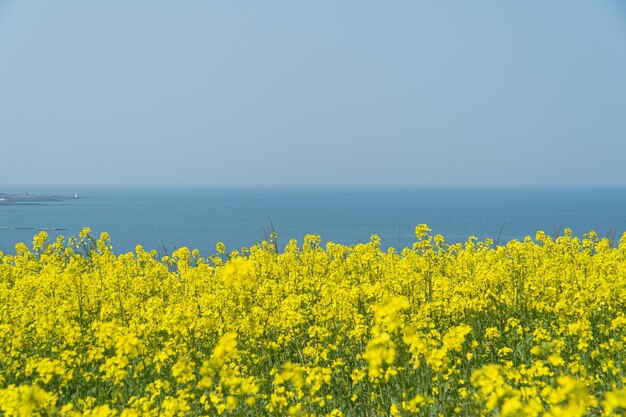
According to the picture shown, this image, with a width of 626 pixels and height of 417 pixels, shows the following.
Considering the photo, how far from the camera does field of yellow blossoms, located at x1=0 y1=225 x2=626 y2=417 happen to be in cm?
462

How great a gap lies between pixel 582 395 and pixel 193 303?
6326mm

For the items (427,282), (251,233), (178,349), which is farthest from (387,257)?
(251,233)

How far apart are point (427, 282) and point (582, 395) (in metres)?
6.80

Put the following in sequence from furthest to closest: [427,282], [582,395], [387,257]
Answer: [387,257] → [427,282] → [582,395]

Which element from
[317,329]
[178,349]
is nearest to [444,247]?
[317,329]

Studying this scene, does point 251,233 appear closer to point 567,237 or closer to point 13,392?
point 567,237

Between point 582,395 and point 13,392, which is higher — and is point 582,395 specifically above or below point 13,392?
above

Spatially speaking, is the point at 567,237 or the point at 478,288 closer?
the point at 478,288

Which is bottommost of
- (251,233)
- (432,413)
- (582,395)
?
(251,233)

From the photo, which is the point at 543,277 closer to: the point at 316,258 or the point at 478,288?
the point at 478,288

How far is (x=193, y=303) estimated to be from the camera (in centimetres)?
848

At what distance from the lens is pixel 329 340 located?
312 inches

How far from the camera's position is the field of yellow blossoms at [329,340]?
4.62 metres

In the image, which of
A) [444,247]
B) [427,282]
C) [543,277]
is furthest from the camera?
[444,247]
